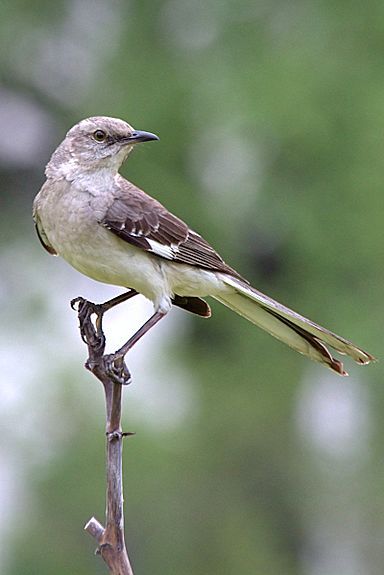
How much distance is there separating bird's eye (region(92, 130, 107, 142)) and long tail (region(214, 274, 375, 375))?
49 centimetres

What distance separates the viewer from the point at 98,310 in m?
3.34

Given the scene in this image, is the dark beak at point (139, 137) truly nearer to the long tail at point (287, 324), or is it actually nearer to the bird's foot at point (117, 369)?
the long tail at point (287, 324)

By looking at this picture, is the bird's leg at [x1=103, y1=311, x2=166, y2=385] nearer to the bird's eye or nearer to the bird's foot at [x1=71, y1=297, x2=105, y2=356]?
the bird's foot at [x1=71, y1=297, x2=105, y2=356]

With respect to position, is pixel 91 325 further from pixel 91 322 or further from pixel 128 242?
pixel 128 242

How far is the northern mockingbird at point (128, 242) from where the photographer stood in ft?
10.8

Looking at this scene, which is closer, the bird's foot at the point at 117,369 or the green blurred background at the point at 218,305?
the bird's foot at the point at 117,369

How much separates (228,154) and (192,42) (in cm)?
118

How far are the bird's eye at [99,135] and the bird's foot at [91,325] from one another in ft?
1.51

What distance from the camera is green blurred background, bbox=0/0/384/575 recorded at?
6824 millimetres

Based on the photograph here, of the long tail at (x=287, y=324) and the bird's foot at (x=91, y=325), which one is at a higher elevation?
the long tail at (x=287, y=324)

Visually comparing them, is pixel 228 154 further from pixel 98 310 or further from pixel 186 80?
pixel 98 310

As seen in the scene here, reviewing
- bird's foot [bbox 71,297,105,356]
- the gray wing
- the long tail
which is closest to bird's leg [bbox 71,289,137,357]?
bird's foot [bbox 71,297,105,356]

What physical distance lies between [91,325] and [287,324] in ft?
1.80

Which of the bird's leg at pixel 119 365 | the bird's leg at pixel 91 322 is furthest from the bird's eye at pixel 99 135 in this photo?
the bird's leg at pixel 119 365
